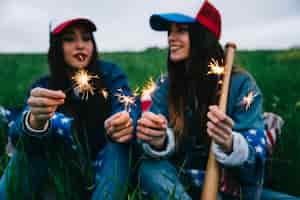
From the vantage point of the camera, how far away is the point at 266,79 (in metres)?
6.42

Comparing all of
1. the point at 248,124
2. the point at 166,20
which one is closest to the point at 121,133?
the point at 248,124

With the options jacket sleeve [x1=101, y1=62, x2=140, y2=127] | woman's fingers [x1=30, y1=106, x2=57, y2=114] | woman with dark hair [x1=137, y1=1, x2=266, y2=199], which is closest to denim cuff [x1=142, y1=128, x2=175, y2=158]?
woman with dark hair [x1=137, y1=1, x2=266, y2=199]

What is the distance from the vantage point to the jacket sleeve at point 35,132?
2.15 metres

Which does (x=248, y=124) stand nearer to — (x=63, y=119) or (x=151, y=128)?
(x=151, y=128)

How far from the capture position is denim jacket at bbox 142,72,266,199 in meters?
2.12

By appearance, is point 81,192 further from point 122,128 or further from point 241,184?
point 241,184

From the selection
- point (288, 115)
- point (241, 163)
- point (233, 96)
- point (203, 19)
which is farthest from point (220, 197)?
point (288, 115)

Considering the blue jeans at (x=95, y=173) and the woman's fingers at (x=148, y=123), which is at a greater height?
the woman's fingers at (x=148, y=123)

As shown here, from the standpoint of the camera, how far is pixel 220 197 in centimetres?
227

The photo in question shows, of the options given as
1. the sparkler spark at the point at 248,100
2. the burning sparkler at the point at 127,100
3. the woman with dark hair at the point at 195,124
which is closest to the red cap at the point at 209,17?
the woman with dark hair at the point at 195,124

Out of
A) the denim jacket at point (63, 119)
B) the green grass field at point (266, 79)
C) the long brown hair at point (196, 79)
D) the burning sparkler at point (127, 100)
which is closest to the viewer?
the denim jacket at point (63, 119)

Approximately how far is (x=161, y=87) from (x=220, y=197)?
66 cm

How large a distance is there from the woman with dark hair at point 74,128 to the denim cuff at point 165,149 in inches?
3.5

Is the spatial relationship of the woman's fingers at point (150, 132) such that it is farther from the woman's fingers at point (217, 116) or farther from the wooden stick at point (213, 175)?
Result: the woman's fingers at point (217, 116)
